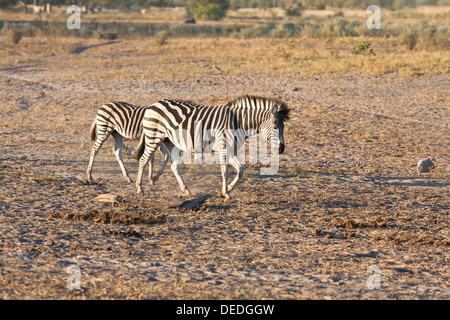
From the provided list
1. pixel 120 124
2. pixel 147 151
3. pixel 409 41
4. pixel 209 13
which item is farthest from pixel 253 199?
pixel 209 13

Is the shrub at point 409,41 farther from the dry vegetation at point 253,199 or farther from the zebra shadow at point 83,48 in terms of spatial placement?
the zebra shadow at point 83,48

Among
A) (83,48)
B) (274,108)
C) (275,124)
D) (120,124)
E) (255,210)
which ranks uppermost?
(83,48)

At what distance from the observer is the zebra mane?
8719 millimetres

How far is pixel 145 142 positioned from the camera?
928 cm

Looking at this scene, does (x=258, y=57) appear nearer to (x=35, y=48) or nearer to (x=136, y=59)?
(x=136, y=59)

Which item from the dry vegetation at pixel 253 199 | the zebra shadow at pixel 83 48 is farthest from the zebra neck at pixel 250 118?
the zebra shadow at pixel 83 48

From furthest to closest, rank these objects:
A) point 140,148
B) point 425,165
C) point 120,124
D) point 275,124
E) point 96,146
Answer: point 425,165 < point 96,146 < point 120,124 < point 140,148 < point 275,124

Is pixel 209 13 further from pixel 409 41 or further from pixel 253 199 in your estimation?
pixel 253 199

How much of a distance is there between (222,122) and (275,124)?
79 cm

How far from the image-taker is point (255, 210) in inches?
331

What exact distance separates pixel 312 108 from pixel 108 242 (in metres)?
9.55

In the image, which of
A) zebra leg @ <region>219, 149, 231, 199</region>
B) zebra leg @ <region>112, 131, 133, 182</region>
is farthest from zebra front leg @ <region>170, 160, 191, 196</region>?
zebra leg @ <region>112, 131, 133, 182</region>

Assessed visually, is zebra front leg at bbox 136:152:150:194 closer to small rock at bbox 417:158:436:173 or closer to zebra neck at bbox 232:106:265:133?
zebra neck at bbox 232:106:265:133

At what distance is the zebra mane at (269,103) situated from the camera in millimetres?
8719
